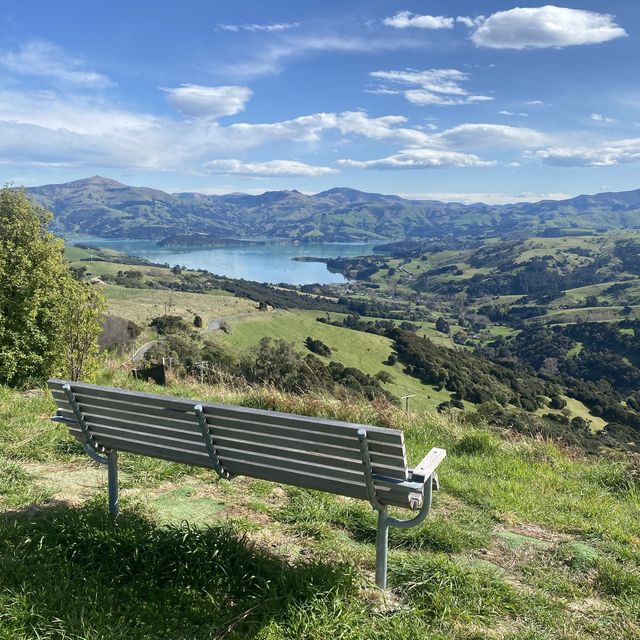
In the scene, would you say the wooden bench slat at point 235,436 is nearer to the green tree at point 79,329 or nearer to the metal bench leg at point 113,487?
the metal bench leg at point 113,487

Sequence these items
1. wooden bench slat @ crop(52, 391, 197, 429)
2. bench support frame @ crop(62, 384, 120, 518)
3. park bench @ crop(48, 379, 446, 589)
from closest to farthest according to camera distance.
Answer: park bench @ crop(48, 379, 446, 589) < wooden bench slat @ crop(52, 391, 197, 429) < bench support frame @ crop(62, 384, 120, 518)

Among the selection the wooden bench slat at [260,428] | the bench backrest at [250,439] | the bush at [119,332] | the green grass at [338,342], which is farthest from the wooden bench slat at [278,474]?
the green grass at [338,342]

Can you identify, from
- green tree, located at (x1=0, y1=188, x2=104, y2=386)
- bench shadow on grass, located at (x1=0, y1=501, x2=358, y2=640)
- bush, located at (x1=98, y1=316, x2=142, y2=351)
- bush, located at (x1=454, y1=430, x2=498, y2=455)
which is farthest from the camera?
bush, located at (x1=98, y1=316, x2=142, y2=351)

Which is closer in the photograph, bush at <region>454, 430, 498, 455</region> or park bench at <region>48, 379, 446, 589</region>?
park bench at <region>48, 379, 446, 589</region>

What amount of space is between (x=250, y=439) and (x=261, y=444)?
9 centimetres

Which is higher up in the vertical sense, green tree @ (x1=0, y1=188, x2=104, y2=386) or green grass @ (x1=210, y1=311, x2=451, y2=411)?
green tree @ (x1=0, y1=188, x2=104, y2=386)

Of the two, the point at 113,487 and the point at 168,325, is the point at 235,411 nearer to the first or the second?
the point at 113,487

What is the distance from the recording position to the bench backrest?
351cm

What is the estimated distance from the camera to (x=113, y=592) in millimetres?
3426

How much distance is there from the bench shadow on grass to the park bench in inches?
21.6

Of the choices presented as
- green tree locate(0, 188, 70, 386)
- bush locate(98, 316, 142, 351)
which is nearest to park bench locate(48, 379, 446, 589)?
green tree locate(0, 188, 70, 386)

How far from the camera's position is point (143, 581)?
3.58 metres

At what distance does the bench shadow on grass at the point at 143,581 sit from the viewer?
3152 mm

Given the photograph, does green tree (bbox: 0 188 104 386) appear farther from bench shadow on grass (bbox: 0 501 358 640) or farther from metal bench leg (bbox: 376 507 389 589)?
metal bench leg (bbox: 376 507 389 589)
